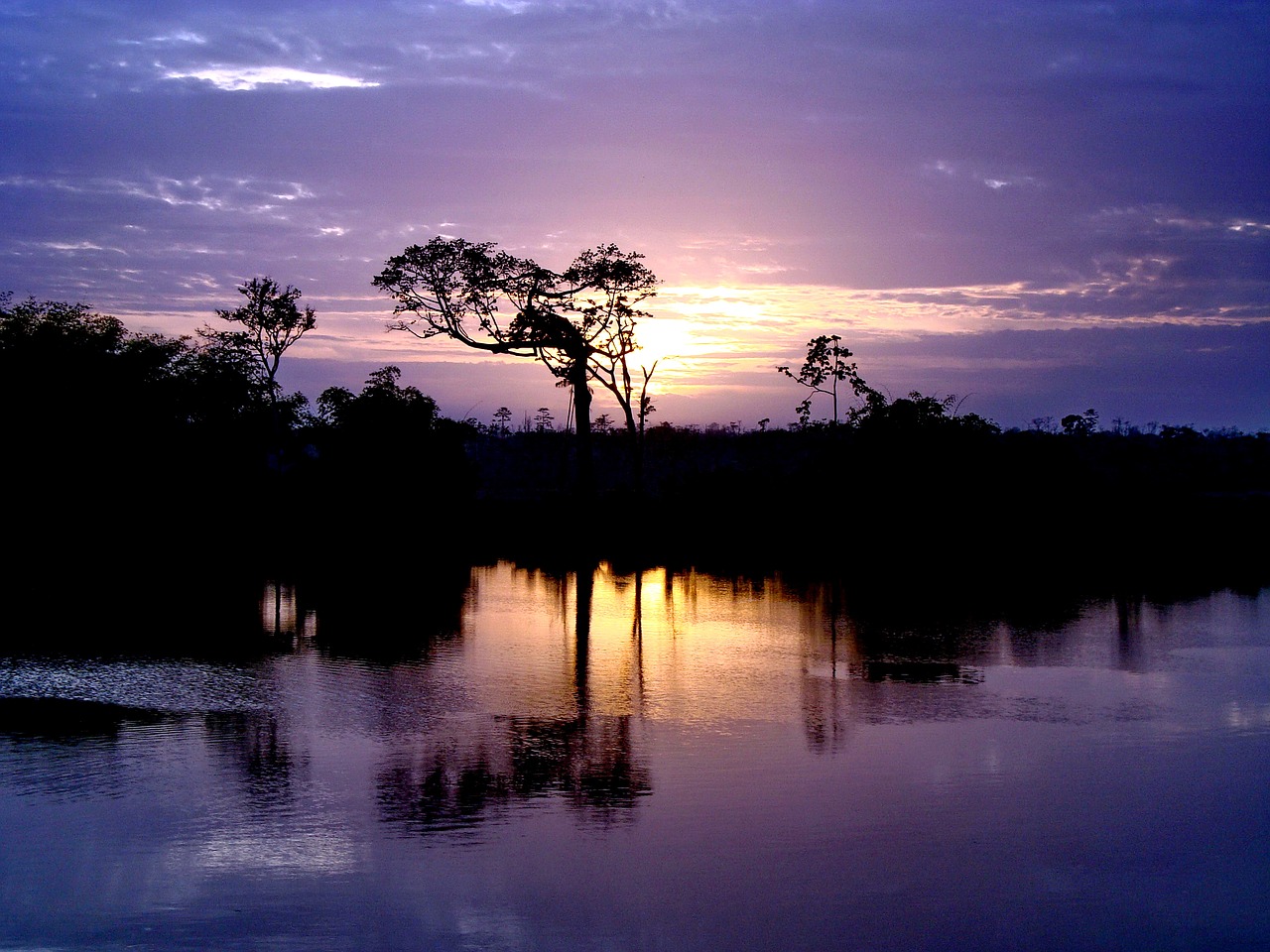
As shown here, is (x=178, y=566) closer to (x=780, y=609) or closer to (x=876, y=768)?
(x=780, y=609)

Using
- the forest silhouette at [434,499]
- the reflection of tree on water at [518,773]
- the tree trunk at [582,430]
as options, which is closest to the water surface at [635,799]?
the reflection of tree on water at [518,773]

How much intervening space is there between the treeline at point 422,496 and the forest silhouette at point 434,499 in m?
0.06

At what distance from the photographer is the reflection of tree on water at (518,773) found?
23.0 feet

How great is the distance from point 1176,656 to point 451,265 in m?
25.5

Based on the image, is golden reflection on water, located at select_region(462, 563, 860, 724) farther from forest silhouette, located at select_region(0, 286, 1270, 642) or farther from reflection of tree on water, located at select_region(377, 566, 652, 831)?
forest silhouette, located at select_region(0, 286, 1270, 642)

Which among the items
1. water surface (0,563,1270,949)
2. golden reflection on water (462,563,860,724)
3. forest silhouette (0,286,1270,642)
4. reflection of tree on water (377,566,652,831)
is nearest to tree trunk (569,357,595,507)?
forest silhouette (0,286,1270,642)

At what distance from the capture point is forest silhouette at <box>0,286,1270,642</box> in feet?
81.9

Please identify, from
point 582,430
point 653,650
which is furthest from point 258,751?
point 582,430

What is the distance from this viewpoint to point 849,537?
30.7 m

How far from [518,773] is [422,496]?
2424cm

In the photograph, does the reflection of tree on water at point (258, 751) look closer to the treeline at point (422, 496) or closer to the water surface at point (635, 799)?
the water surface at point (635, 799)

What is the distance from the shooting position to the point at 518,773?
7793 mm

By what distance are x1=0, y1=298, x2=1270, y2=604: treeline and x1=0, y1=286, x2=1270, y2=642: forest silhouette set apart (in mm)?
64

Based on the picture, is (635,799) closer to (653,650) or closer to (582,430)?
(653,650)
